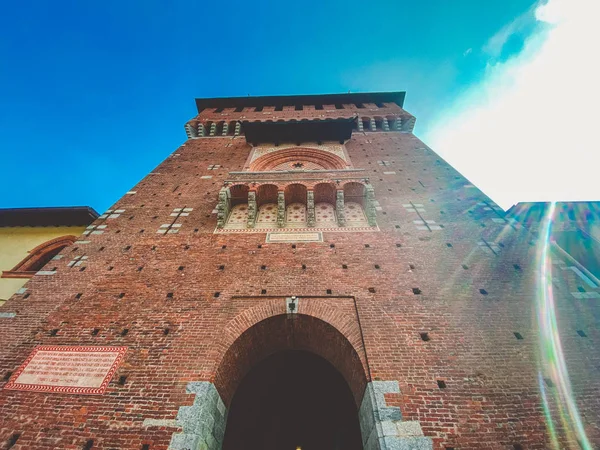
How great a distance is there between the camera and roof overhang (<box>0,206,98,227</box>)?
36.0ft

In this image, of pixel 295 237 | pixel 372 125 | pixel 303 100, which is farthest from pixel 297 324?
pixel 303 100

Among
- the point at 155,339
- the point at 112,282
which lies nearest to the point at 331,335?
the point at 155,339

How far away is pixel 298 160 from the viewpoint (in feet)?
43.7

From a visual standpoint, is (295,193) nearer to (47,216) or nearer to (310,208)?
(310,208)

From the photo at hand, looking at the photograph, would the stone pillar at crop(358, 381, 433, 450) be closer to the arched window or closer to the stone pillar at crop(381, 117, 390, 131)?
the arched window

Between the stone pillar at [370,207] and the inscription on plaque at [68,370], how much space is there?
712 centimetres

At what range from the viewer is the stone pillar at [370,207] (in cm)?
878

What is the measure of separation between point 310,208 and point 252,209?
1.92 m

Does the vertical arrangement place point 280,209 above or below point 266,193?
below

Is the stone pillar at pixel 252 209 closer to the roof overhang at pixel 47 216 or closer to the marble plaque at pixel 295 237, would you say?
the marble plaque at pixel 295 237

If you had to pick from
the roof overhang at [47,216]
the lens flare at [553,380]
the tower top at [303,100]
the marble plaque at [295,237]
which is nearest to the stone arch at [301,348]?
the marble plaque at [295,237]

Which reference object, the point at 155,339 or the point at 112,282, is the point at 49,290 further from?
the point at 155,339

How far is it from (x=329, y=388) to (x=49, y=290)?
8.04 meters

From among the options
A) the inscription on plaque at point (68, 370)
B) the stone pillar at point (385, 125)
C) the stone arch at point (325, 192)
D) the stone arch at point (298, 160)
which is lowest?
the inscription on plaque at point (68, 370)
